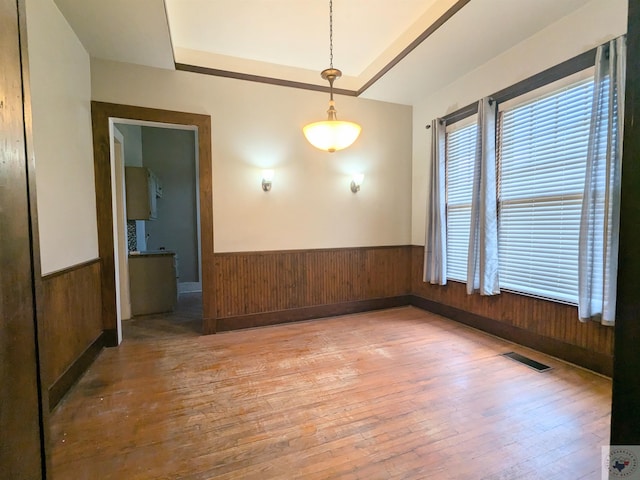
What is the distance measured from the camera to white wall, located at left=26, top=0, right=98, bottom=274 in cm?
218

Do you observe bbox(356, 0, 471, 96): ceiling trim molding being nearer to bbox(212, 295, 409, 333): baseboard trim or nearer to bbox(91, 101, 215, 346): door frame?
bbox(91, 101, 215, 346): door frame

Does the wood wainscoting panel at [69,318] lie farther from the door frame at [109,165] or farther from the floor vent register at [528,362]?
the floor vent register at [528,362]

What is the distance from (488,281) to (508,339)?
66cm

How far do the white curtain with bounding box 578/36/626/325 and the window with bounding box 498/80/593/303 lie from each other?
207mm

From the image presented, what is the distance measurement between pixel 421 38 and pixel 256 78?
77.8 inches

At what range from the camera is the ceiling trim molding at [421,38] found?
8.67 ft

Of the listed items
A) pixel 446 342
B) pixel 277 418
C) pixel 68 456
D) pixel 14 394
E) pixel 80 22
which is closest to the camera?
pixel 14 394

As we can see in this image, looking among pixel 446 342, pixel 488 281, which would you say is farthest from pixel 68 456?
pixel 488 281

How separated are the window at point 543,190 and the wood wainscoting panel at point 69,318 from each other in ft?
13.6

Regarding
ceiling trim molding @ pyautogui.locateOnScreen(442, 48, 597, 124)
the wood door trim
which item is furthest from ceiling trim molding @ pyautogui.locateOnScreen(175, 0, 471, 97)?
the wood door trim

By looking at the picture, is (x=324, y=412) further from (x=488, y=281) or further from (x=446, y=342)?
(x=488, y=281)

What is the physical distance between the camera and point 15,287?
33.6 inches

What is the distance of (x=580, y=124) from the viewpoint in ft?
8.84

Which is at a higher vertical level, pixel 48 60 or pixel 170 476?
pixel 48 60
